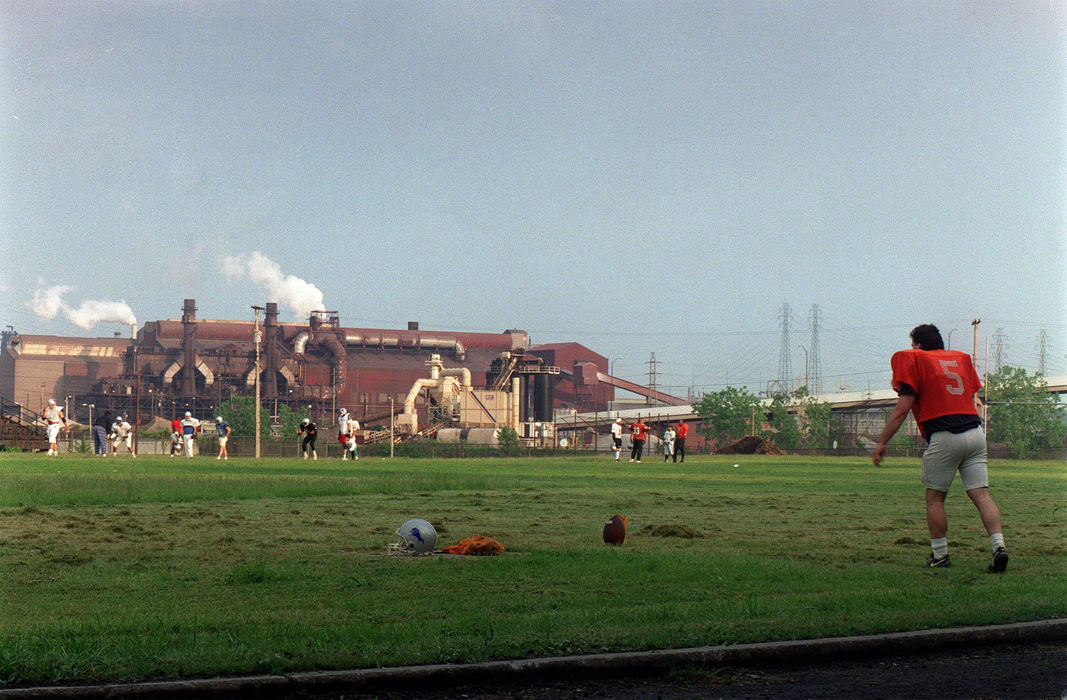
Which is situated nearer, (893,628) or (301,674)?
(301,674)

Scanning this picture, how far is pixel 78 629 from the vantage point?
20.0 ft

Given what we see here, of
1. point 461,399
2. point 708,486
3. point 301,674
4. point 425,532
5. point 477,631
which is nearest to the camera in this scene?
point 301,674

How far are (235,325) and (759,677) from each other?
6095 inches

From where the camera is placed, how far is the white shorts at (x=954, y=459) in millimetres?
9148

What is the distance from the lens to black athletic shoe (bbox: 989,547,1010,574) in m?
8.71

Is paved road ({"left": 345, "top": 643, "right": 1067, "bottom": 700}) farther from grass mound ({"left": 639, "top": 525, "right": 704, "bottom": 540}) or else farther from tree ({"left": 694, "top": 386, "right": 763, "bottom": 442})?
tree ({"left": 694, "top": 386, "right": 763, "bottom": 442})

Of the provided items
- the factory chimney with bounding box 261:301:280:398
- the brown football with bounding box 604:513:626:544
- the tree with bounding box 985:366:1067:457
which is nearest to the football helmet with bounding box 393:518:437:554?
the brown football with bounding box 604:513:626:544

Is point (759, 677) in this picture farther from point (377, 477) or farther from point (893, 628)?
point (377, 477)

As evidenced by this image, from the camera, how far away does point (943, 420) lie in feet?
30.1

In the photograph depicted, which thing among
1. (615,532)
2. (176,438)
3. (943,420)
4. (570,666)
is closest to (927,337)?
(943,420)

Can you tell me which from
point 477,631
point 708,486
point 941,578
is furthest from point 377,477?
point 477,631

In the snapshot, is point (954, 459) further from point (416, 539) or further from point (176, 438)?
point (176, 438)

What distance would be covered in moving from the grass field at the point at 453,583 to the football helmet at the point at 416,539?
0.76ft

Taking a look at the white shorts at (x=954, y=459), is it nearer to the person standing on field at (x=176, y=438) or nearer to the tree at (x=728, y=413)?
the person standing on field at (x=176, y=438)
